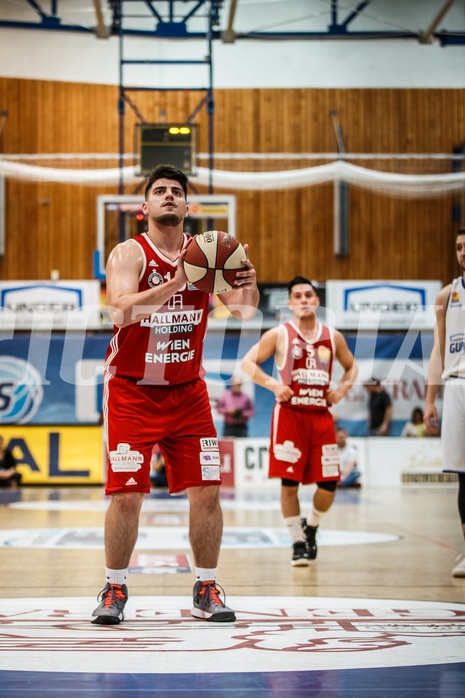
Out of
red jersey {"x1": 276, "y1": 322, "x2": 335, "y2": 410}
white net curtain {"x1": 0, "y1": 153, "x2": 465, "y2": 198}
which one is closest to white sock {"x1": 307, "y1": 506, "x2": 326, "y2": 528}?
red jersey {"x1": 276, "y1": 322, "x2": 335, "y2": 410}

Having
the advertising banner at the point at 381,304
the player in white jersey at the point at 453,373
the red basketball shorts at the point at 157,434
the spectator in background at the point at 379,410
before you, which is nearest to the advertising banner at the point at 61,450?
the spectator in background at the point at 379,410

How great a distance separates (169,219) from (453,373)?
8.86 feet

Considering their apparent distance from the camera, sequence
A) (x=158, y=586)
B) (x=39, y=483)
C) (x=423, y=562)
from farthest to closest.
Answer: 1. (x=39, y=483)
2. (x=423, y=562)
3. (x=158, y=586)

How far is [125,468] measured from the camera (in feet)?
14.9

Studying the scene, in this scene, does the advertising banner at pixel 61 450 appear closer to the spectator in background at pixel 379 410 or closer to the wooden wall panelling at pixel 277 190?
the spectator in background at pixel 379 410

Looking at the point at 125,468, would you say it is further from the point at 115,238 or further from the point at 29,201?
the point at 29,201

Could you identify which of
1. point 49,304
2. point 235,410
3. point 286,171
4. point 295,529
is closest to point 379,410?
point 235,410

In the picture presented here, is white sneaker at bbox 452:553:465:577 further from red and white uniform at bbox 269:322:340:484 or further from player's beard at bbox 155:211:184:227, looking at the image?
player's beard at bbox 155:211:184:227

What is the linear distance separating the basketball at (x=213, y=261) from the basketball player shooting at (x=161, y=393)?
0.05 meters

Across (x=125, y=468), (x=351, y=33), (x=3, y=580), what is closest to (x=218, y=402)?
(x=351, y=33)

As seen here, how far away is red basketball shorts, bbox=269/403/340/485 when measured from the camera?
23.6ft

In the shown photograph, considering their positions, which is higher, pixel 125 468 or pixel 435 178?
pixel 435 178

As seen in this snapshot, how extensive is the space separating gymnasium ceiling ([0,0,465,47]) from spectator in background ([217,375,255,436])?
744 centimetres

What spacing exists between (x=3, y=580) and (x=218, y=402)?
12273mm
